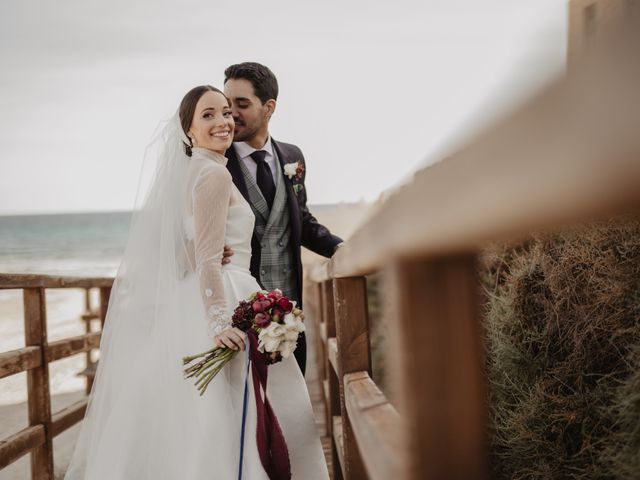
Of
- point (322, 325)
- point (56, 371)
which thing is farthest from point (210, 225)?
point (56, 371)

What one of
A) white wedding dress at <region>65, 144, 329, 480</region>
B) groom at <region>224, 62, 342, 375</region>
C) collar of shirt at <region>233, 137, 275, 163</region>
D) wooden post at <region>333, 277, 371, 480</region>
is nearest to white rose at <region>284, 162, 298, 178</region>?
groom at <region>224, 62, 342, 375</region>

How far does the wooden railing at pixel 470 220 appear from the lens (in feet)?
1.19

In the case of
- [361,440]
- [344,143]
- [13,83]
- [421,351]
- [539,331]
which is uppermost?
[13,83]

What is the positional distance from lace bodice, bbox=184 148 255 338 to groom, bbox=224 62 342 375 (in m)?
0.41

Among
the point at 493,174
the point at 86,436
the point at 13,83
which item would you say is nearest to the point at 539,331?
the point at 493,174

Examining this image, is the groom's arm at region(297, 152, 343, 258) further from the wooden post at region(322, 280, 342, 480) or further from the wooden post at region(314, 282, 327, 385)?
the wooden post at region(314, 282, 327, 385)

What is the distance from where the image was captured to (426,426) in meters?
0.67

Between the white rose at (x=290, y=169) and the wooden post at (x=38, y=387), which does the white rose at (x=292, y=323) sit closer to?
the white rose at (x=290, y=169)

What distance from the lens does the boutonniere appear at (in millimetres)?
3148

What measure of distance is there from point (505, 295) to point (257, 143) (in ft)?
5.75

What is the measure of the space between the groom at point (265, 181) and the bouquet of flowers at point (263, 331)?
711 millimetres

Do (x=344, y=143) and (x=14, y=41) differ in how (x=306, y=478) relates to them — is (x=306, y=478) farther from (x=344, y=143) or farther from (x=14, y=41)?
(x=14, y=41)

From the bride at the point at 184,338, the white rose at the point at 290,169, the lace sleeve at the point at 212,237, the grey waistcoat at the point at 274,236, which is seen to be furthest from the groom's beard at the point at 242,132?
the lace sleeve at the point at 212,237

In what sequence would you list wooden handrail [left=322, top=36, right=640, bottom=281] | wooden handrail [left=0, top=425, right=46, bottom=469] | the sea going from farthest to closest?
the sea → wooden handrail [left=0, top=425, right=46, bottom=469] → wooden handrail [left=322, top=36, right=640, bottom=281]
